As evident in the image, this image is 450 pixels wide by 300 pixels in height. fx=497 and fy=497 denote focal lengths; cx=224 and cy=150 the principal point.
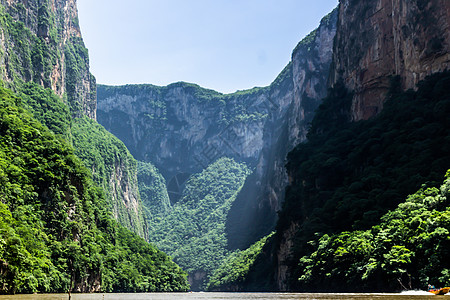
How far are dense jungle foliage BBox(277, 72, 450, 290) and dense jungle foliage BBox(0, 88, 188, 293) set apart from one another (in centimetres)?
3833

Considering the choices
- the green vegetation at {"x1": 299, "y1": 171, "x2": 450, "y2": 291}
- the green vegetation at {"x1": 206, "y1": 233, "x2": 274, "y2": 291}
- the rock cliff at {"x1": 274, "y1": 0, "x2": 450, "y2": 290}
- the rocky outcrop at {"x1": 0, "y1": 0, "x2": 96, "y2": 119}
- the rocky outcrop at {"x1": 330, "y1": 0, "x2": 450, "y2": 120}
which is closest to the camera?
the green vegetation at {"x1": 299, "y1": 171, "x2": 450, "y2": 291}

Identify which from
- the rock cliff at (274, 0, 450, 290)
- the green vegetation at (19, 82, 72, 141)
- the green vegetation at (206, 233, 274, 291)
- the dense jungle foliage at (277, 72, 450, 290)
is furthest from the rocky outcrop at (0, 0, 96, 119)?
the green vegetation at (206, 233, 274, 291)

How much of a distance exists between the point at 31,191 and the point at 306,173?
2059 inches

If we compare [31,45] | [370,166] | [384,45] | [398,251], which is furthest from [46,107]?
[398,251]

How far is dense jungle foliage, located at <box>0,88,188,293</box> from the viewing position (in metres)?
59.2

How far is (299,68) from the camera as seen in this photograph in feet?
650

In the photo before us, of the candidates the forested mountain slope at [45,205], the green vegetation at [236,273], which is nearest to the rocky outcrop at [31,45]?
the forested mountain slope at [45,205]

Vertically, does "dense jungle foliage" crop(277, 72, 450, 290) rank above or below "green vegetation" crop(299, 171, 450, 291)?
above

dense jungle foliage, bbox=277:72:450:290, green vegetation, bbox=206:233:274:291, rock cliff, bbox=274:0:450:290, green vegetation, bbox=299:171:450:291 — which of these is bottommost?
green vegetation, bbox=206:233:274:291

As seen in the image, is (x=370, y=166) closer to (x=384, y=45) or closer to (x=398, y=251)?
(x=398, y=251)

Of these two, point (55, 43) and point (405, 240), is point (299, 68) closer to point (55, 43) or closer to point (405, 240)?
point (55, 43)

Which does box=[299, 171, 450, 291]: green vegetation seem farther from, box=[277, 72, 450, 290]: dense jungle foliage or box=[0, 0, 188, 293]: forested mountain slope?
box=[0, 0, 188, 293]: forested mountain slope

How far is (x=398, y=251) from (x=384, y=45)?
202ft

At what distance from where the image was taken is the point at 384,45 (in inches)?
4033
